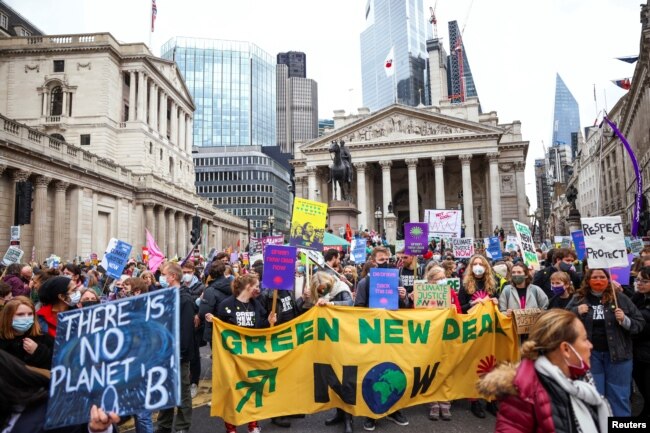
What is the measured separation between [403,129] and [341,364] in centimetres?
4982

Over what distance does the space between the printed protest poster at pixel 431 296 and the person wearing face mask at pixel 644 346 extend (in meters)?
2.32

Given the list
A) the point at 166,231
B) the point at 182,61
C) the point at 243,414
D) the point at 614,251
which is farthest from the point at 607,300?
the point at 182,61

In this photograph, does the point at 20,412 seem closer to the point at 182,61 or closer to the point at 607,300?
the point at 607,300

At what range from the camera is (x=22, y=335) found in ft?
11.5

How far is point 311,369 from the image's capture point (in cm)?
561

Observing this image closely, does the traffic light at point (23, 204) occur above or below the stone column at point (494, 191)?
below

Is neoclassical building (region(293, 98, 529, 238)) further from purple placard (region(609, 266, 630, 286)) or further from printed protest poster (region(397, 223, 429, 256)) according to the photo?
purple placard (region(609, 266, 630, 286))

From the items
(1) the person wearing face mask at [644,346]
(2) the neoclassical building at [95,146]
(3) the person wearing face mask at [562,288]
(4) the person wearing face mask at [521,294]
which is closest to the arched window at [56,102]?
(2) the neoclassical building at [95,146]

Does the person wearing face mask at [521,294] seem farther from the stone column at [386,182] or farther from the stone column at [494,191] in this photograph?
the stone column at [494,191]

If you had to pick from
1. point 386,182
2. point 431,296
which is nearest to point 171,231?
point 386,182

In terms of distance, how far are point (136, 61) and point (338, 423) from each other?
50.9 metres

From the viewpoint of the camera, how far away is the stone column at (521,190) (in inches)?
2104

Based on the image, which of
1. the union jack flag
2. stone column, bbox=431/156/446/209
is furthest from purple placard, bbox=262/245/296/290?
the union jack flag

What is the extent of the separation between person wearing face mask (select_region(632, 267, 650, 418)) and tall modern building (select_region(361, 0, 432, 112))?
146 m
